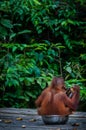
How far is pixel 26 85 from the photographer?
29.9 feet

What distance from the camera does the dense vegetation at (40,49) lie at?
9112 millimetres

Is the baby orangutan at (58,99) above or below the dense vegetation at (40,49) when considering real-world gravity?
above

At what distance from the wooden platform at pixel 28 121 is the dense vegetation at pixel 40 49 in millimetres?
1454

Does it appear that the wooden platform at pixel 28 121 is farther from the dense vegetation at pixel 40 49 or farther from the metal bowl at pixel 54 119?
the dense vegetation at pixel 40 49

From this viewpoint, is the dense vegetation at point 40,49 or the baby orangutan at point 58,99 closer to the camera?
the baby orangutan at point 58,99

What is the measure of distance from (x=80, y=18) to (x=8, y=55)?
2.35 meters

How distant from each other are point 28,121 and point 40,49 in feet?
11.2

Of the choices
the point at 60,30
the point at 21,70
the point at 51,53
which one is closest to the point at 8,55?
the point at 21,70

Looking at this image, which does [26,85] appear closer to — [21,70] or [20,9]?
[21,70]

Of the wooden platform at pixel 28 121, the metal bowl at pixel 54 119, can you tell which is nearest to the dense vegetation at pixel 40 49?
the wooden platform at pixel 28 121

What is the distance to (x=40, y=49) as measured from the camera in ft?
31.8

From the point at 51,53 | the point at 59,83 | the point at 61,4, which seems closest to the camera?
the point at 59,83

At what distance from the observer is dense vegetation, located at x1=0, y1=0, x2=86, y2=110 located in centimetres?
911

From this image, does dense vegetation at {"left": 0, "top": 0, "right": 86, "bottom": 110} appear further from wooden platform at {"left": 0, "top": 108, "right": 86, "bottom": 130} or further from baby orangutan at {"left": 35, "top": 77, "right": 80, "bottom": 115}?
baby orangutan at {"left": 35, "top": 77, "right": 80, "bottom": 115}
